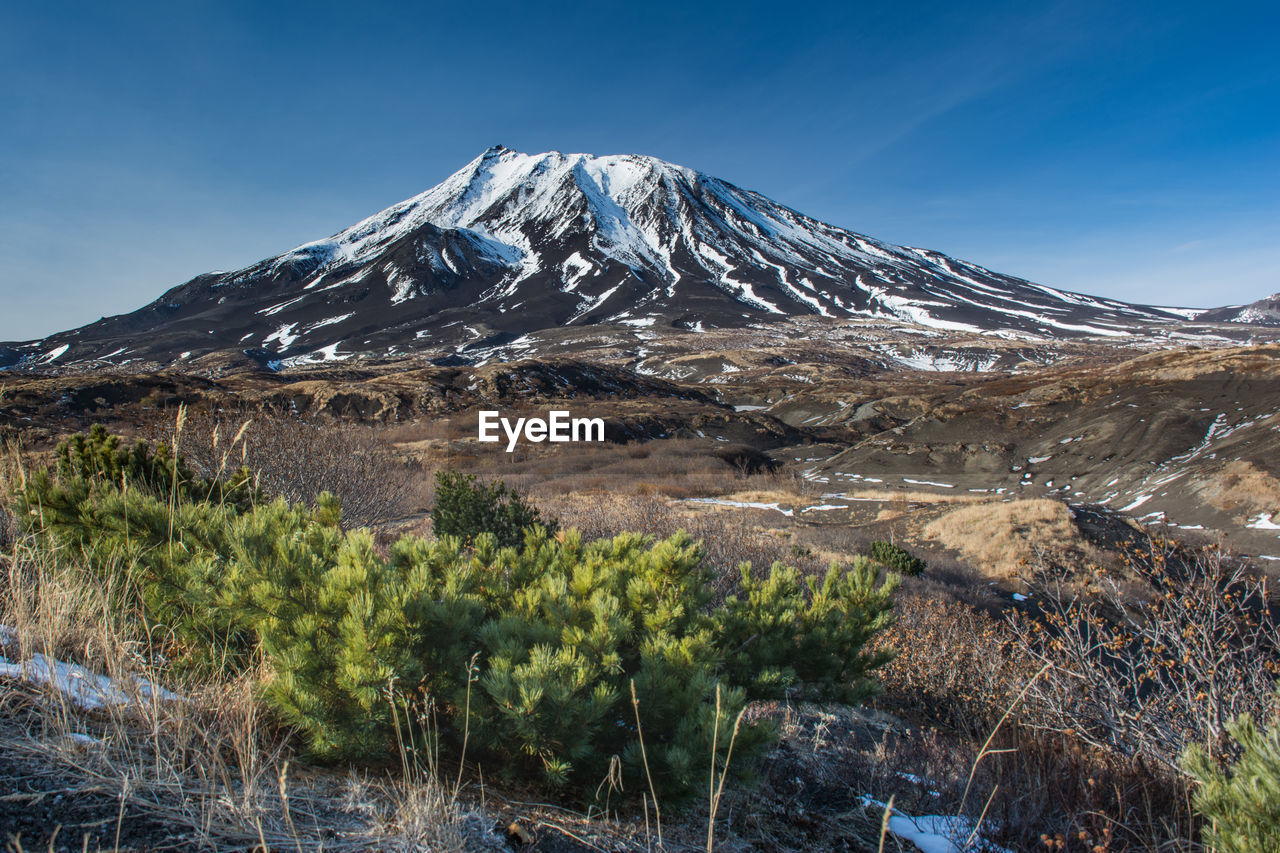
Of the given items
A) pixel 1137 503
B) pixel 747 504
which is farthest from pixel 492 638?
pixel 1137 503

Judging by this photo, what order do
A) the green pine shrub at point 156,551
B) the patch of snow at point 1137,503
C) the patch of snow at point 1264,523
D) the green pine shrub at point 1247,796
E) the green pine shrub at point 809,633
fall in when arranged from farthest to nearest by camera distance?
the patch of snow at point 1137,503
the patch of snow at point 1264,523
the green pine shrub at point 809,633
the green pine shrub at point 156,551
the green pine shrub at point 1247,796

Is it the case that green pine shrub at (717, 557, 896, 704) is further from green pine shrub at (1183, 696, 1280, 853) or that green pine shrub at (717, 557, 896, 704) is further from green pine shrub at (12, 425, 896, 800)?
green pine shrub at (1183, 696, 1280, 853)

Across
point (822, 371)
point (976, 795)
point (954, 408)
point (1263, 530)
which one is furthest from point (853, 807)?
point (822, 371)

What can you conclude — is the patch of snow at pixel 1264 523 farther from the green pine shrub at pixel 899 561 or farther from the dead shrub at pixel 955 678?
the dead shrub at pixel 955 678

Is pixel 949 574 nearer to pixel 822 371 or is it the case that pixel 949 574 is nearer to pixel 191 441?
pixel 191 441

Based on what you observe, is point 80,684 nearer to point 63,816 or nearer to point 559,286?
point 63,816

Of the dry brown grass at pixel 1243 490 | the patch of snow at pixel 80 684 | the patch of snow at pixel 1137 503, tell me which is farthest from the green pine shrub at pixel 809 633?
the patch of snow at pixel 1137 503
